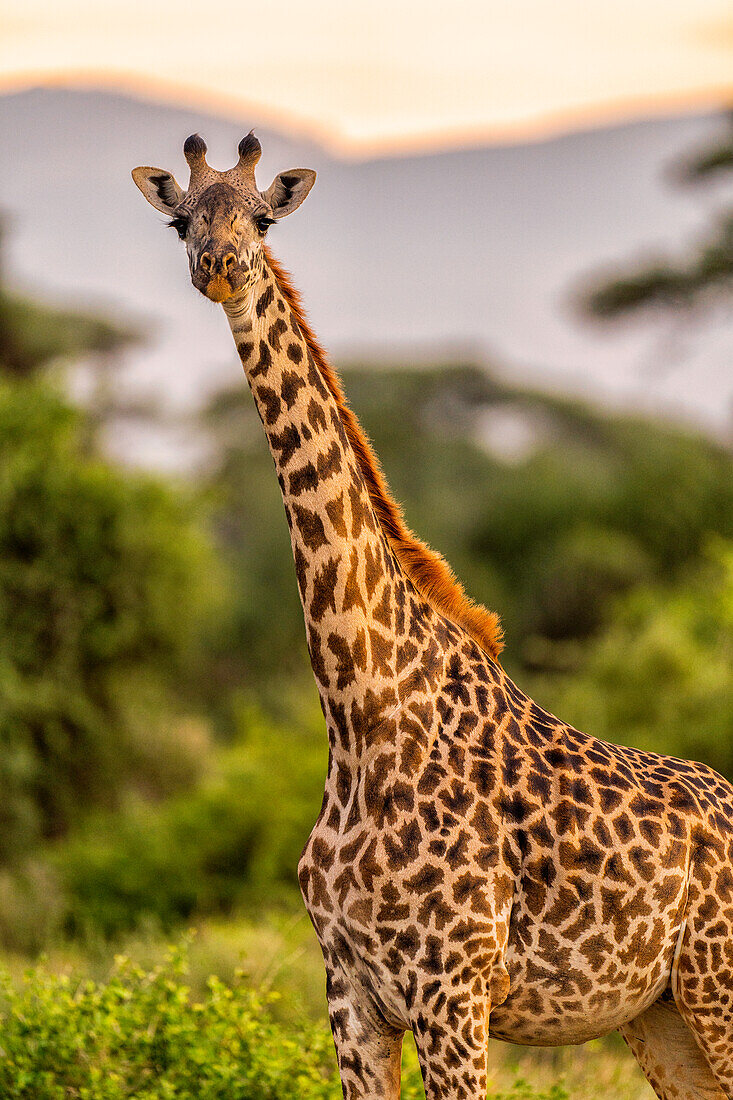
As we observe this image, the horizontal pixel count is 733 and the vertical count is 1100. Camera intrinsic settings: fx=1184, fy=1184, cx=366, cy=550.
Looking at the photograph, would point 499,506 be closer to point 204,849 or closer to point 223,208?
point 204,849

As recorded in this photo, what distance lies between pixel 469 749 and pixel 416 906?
446 mm

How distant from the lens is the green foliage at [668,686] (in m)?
10.1

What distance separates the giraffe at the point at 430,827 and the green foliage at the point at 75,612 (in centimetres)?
861

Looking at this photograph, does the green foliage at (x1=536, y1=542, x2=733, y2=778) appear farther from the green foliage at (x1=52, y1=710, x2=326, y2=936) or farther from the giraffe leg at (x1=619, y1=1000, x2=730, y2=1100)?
the giraffe leg at (x1=619, y1=1000, x2=730, y2=1100)

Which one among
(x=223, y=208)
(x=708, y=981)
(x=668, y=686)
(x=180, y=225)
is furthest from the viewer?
(x=668, y=686)

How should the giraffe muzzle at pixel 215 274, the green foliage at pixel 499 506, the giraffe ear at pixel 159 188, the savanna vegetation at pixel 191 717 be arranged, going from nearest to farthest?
the giraffe muzzle at pixel 215 274
the giraffe ear at pixel 159 188
the savanna vegetation at pixel 191 717
the green foliage at pixel 499 506

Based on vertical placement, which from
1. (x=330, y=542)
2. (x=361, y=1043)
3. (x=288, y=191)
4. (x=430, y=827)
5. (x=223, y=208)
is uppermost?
(x=288, y=191)

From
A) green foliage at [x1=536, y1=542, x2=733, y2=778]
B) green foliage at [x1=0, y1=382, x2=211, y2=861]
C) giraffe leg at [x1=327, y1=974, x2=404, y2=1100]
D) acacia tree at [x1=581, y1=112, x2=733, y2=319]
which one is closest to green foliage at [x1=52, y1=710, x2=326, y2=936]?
green foliage at [x1=0, y1=382, x2=211, y2=861]

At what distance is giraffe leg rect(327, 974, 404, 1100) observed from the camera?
3264mm

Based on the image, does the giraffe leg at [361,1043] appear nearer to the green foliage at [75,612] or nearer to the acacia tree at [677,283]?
the green foliage at [75,612]

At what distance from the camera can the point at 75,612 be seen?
38.3 feet

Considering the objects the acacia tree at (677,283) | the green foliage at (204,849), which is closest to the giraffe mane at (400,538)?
the green foliage at (204,849)

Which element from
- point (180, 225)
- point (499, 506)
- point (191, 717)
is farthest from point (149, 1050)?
point (499, 506)

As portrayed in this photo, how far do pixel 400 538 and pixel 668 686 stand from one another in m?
9.06
